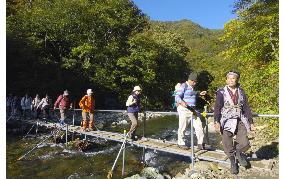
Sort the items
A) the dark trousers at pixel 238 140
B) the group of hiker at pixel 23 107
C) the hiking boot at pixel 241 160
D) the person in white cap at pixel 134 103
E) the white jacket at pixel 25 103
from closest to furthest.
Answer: the dark trousers at pixel 238 140 → the hiking boot at pixel 241 160 → the person in white cap at pixel 134 103 → the group of hiker at pixel 23 107 → the white jacket at pixel 25 103

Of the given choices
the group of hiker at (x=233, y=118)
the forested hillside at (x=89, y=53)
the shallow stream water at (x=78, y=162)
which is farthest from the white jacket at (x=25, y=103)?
the group of hiker at (x=233, y=118)

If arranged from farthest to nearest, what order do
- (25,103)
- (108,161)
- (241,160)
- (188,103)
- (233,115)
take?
(25,103)
(108,161)
(188,103)
(241,160)
(233,115)

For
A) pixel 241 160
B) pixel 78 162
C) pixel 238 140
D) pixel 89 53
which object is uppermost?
pixel 89 53

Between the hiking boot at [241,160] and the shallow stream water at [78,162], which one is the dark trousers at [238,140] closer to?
the hiking boot at [241,160]

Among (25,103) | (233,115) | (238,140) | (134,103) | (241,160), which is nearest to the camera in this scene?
(233,115)

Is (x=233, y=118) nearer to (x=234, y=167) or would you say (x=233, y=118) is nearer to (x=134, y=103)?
(x=234, y=167)

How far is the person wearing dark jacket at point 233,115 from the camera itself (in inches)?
293

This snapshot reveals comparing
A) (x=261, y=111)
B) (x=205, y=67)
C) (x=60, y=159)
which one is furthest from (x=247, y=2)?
(x=205, y=67)

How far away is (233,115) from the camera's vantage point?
7.46 metres

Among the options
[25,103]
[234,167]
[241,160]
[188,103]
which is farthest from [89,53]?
[234,167]

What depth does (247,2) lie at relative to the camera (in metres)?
25.8

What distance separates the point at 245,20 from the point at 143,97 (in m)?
20.7

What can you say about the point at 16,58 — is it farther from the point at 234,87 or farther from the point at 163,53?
the point at 234,87

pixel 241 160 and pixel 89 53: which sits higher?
pixel 89 53
